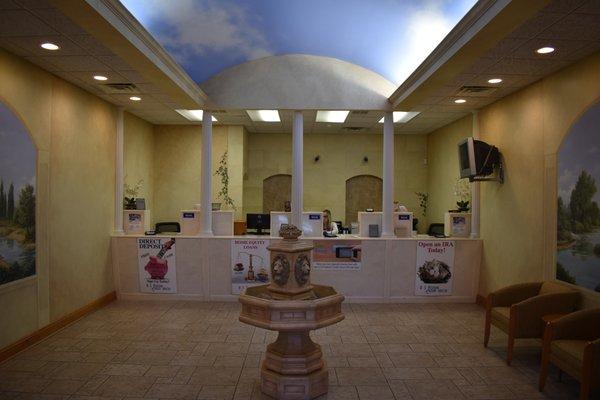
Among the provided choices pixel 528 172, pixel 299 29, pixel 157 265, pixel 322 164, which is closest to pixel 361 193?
pixel 322 164

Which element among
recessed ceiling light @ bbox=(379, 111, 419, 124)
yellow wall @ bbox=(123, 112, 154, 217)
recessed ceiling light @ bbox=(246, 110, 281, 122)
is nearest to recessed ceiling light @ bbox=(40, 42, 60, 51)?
yellow wall @ bbox=(123, 112, 154, 217)

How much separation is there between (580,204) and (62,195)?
687cm

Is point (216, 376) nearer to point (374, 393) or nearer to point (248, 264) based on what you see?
point (374, 393)

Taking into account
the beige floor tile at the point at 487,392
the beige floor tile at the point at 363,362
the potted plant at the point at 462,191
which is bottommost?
the beige floor tile at the point at 487,392

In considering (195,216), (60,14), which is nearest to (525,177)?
(195,216)

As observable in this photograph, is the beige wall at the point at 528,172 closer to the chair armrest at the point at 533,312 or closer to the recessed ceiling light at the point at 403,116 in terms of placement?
the chair armrest at the point at 533,312

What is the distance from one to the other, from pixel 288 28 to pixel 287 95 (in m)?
1.15

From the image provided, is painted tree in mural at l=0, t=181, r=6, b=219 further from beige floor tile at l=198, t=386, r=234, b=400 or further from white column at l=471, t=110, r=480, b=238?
white column at l=471, t=110, r=480, b=238

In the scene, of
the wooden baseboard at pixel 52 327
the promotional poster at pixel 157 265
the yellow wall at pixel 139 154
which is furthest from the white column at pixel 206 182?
the yellow wall at pixel 139 154

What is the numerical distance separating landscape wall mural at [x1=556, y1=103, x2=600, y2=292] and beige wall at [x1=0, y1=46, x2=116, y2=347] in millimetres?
6709

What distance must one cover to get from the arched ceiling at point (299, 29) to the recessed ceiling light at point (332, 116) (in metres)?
1.41

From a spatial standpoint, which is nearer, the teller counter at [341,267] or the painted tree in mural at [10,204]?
the painted tree in mural at [10,204]

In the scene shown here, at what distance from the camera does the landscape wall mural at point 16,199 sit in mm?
5012

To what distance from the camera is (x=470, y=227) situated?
8148 millimetres
